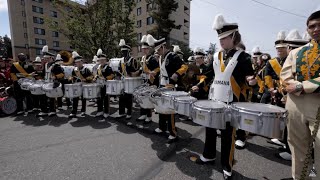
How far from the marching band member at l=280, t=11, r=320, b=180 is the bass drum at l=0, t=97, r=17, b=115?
874 centimetres

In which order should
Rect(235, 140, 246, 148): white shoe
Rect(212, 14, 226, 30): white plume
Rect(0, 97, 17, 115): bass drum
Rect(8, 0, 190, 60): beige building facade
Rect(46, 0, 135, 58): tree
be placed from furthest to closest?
Rect(8, 0, 190, 60): beige building facade, Rect(46, 0, 135, 58): tree, Rect(0, 97, 17, 115): bass drum, Rect(235, 140, 246, 148): white shoe, Rect(212, 14, 226, 30): white plume

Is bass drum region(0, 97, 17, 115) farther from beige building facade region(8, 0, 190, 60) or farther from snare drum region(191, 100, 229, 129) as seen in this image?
beige building facade region(8, 0, 190, 60)

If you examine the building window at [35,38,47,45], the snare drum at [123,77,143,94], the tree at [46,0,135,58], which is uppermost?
the building window at [35,38,47,45]

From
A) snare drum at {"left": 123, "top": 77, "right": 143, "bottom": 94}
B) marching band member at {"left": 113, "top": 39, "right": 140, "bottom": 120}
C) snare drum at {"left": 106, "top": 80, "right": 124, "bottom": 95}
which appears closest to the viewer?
snare drum at {"left": 123, "top": 77, "right": 143, "bottom": 94}

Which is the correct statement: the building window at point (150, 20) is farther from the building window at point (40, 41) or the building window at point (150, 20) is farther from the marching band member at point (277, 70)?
the marching band member at point (277, 70)

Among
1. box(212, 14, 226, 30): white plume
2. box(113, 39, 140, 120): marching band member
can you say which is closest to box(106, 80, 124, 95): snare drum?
box(113, 39, 140, 120): marching band member

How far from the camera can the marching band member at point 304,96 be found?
2.09 m

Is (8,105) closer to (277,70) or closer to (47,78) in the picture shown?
(47,78)

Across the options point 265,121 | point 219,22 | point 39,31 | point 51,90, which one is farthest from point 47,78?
point 39,31

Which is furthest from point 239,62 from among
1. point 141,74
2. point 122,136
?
point 141,74

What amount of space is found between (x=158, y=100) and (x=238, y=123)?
1.60m

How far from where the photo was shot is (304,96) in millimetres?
2162

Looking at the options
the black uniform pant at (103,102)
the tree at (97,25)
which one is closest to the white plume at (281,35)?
the black uniform pant at (103,102)

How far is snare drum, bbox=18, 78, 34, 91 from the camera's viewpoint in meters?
7.06
